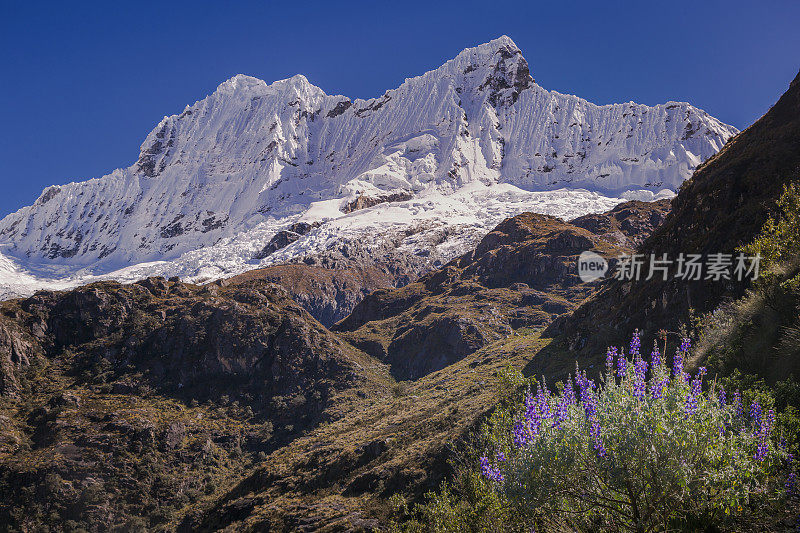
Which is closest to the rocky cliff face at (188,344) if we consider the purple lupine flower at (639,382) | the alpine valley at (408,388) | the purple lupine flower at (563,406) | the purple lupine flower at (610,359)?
the alpine valley at (408,388)

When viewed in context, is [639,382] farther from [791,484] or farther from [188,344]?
[188,344]

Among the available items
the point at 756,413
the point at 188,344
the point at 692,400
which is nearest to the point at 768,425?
the point at 756,413

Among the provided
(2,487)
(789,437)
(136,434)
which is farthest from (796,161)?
(2,487)

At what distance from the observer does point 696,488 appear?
12.7 metres

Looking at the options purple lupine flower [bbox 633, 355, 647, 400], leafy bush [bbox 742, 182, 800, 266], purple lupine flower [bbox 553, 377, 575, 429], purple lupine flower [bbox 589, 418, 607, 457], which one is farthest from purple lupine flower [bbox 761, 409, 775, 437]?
leafy bush [bbox 742, 182, 800, 266]

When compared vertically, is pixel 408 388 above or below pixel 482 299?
below

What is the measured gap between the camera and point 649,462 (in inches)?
496

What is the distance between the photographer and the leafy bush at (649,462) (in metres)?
12.2

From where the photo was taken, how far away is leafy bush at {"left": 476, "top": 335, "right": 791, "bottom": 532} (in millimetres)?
12211

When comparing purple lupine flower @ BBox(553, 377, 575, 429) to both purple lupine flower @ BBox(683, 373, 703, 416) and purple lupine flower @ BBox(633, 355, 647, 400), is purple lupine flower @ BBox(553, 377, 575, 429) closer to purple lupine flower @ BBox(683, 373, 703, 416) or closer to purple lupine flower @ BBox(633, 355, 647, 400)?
purple lupine flower @ BBox(633, 355, 647, 400)

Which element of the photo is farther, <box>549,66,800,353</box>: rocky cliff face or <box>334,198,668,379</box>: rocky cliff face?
<box>334,198,668,379</box>: rocky cliff face

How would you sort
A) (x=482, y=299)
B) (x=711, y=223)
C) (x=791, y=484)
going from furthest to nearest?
(x=482, y=299) < (x=711, y=223) < (x=791, y=484)

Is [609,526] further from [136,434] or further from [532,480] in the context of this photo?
[136,434]

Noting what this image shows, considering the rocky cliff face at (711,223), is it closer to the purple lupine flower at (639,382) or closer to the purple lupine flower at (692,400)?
the purple lupine flower at (639,382)
